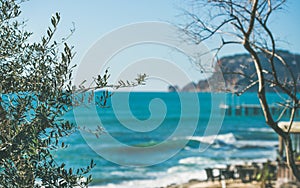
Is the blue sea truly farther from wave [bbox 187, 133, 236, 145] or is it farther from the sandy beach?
the sandy beach

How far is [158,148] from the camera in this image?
111ft

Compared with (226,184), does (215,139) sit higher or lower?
higher

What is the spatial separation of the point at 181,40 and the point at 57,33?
3562 mm

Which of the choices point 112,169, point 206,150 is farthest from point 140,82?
point 206,150

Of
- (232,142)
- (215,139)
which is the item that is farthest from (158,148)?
(232,142)

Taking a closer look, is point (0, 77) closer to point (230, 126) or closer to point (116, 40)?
point (116, 40)

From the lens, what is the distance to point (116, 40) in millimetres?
12367

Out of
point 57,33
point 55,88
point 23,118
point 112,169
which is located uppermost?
point 57,33

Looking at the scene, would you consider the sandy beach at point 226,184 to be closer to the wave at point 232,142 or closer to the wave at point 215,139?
the wave at point 232,142

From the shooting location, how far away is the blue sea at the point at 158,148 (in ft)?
74.0

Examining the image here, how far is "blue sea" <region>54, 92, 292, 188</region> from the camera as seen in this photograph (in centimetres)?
2255

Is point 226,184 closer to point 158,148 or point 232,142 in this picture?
point 158,148

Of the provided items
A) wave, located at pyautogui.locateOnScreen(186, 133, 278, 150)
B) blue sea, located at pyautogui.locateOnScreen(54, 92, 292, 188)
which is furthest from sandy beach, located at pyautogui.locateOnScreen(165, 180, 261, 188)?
wave, located at pyautogui.locateOnScreen(186, 133, 278, 150)

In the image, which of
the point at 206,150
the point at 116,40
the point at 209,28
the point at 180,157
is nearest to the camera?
the point at 209,28
